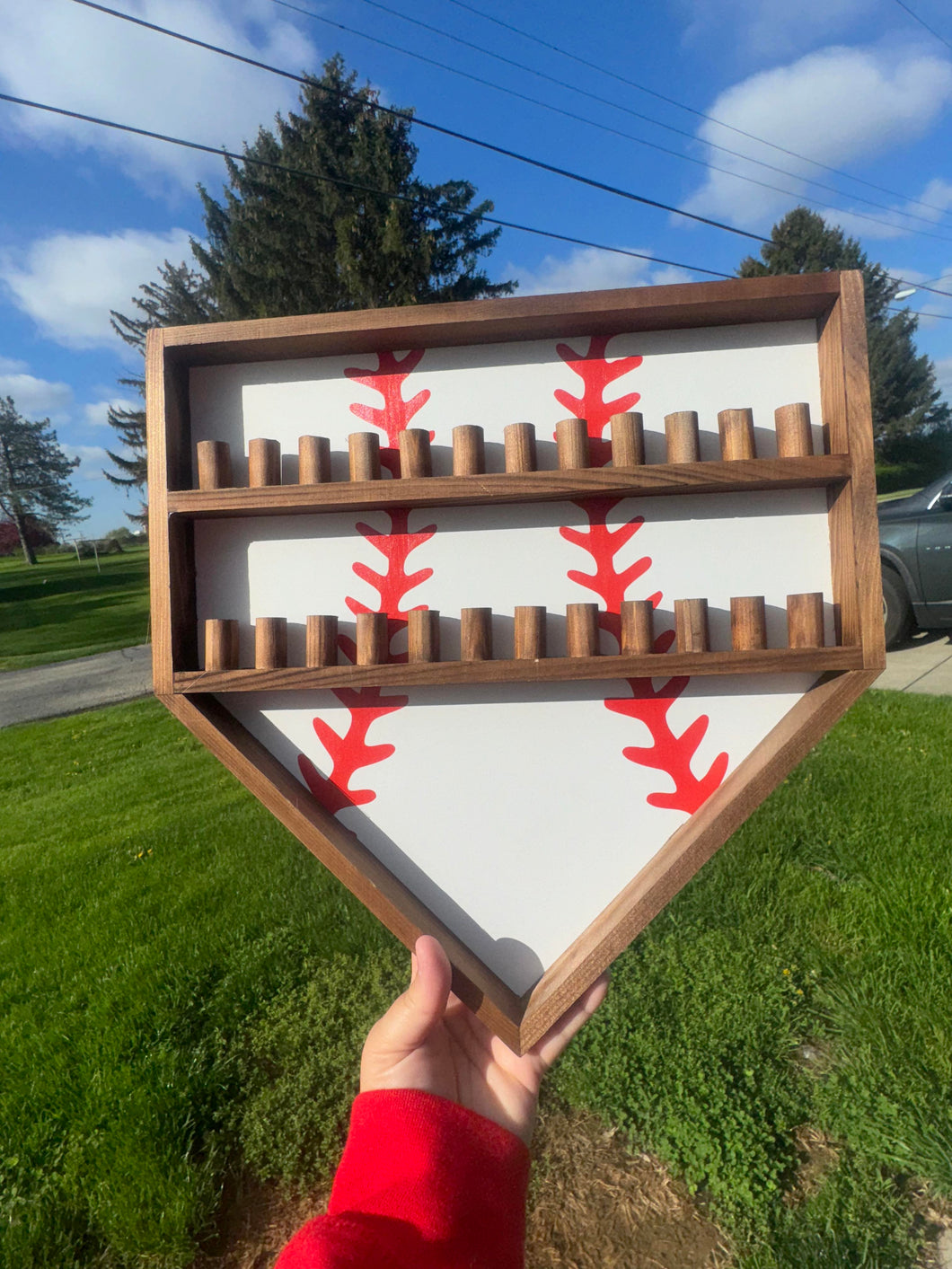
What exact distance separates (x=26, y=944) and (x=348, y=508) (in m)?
2.78

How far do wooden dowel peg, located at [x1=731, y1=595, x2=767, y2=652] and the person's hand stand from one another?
1.61 feet

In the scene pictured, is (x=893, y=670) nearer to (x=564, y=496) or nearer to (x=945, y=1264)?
(x=945, y=1264)

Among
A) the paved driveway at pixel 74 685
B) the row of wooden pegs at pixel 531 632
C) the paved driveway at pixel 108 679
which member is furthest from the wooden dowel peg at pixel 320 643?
the paved driveway at pixel 74 685

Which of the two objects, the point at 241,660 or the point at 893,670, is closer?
the point at 241,660

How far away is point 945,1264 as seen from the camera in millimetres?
1664

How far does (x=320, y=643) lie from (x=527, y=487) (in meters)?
0.32

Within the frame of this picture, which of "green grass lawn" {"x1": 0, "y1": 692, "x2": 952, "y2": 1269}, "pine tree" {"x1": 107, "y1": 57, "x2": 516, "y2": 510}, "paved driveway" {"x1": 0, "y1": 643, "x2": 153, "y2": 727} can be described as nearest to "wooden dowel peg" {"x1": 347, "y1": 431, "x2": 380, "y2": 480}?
"green grass lawn" {"x1": 0, "y1": 692, "x2": 952, "y2": 1269}

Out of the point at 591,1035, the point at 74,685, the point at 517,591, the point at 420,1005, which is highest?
the point at 517,591

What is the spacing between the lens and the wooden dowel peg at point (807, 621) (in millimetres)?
908

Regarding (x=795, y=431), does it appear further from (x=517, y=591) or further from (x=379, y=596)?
(x=379, y=596)

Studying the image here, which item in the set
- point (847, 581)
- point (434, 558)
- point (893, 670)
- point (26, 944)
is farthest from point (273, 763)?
point (893, 670)

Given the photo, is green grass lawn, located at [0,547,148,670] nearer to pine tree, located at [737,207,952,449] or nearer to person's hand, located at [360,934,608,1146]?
person's hand, located at [360,934,608,1146]

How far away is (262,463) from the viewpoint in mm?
956

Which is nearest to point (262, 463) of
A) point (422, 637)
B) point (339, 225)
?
point (422, 637)
